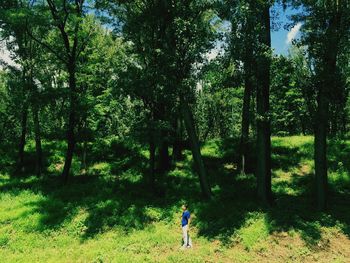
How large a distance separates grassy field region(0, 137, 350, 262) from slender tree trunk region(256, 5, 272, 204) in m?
0.97

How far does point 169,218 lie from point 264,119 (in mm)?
6854

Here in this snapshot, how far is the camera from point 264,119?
17.8 m

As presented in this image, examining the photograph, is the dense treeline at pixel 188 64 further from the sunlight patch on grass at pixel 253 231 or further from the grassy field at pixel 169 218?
the sunlight patch on grass at pixel 253 231

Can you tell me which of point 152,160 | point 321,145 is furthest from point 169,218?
point 321,145

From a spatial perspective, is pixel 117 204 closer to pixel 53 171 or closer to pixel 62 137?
pixel 53 171

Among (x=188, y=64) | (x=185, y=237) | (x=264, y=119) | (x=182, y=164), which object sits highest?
(x=188, y=64)

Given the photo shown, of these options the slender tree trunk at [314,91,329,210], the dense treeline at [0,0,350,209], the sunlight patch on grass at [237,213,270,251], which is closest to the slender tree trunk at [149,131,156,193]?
the dense treeline at [0,0,350,209]

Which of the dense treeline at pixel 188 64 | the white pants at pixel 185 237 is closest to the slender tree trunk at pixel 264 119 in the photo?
the dense treeline at pixel 188 64

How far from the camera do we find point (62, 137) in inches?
1288

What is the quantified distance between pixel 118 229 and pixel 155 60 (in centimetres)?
896

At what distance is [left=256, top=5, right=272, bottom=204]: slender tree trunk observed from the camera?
17703mm

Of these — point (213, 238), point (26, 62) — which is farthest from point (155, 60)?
point (26, 62)

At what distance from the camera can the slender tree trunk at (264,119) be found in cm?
1770

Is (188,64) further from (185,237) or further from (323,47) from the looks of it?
(185,237)
